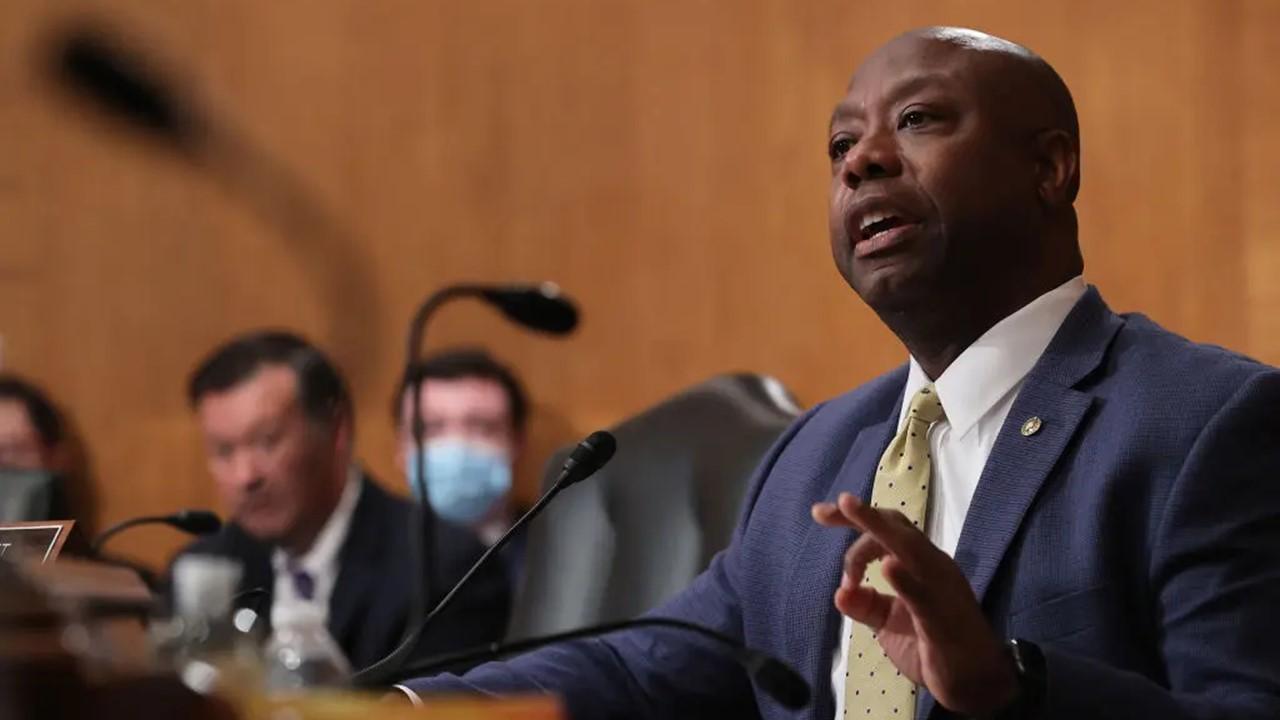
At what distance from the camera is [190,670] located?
123cm

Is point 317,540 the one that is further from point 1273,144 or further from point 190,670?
point 190,670

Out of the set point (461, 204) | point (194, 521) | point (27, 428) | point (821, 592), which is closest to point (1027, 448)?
point (821, 592)

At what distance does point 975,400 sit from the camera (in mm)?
1945

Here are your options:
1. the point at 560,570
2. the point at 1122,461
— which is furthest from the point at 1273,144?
the point at 1122,461

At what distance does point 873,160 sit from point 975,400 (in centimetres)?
30

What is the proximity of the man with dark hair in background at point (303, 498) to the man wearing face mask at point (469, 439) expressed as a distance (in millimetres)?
550

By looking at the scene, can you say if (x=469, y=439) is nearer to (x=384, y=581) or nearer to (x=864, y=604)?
(x=384, y=581)

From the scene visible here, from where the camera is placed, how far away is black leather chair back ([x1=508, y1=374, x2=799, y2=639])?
2.60m

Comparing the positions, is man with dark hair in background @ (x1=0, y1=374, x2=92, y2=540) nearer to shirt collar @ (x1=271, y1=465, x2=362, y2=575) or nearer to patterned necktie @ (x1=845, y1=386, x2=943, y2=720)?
shirt collar @ (x1=271, y1=465, x2=362, y2=575)

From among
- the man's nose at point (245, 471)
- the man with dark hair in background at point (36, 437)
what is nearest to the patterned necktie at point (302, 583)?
the man's nose at point (245, 471)

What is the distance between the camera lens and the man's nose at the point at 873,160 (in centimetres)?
200

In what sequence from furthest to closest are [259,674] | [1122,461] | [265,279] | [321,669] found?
[265,279] → [1122,461] → [321,669] → [259,674]

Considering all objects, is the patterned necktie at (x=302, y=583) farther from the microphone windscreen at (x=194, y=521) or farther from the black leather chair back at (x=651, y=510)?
the microphone windscreen at (x=194, y=521)

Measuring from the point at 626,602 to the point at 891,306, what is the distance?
82cm
